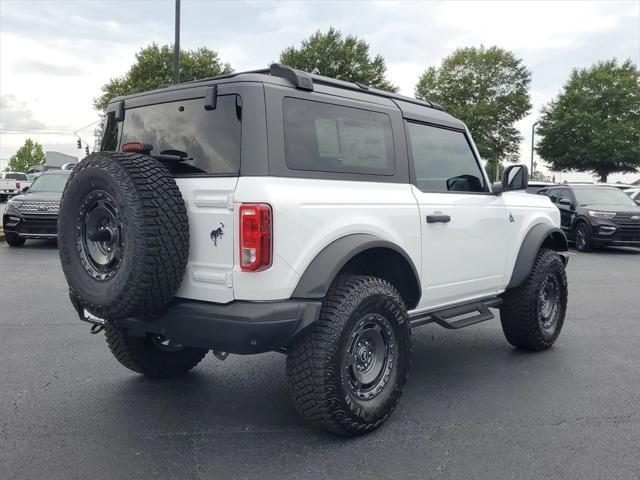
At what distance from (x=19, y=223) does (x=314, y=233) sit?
36.0ft

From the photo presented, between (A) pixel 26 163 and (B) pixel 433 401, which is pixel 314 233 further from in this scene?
(A) pixel 26 163

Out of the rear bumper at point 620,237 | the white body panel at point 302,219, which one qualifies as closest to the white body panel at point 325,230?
the white body panel at point 302,219

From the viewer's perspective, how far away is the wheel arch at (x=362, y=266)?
3.18m

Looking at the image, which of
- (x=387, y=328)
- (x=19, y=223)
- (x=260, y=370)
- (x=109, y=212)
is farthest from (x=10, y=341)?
(x=19, y=223)

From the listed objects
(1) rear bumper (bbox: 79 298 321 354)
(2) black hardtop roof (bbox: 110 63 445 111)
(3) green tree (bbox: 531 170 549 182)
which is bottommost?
(1) rear bumper (bbox: 79 298 321 354)

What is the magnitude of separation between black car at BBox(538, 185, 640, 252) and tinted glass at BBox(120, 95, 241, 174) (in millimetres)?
12722

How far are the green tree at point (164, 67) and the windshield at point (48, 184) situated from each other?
2190 centimetres

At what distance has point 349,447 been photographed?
3.33 metres

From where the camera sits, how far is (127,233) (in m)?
3.03

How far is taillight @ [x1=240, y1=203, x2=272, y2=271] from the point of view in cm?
300

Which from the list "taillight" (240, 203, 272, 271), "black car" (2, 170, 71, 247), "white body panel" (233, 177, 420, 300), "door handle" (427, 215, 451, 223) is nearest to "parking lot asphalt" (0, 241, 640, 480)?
"white body panel" (233, 177, 420, 300)

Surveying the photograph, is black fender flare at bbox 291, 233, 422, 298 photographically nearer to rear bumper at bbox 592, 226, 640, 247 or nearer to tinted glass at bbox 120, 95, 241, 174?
tinted glass at bbox 120, 95, 241, 174

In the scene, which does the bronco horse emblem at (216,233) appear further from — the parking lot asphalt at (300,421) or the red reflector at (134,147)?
the parking lot asphalt at (300,421)

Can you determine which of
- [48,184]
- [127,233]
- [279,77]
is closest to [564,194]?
[48,184]
